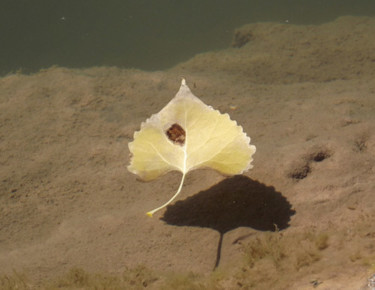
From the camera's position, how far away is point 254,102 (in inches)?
150

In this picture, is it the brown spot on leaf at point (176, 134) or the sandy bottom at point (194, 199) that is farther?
the brown spot on leaf at point (176, 134)

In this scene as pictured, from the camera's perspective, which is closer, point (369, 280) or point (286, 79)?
point (369, 280)

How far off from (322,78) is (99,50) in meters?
9.49

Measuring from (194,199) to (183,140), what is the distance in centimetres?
45

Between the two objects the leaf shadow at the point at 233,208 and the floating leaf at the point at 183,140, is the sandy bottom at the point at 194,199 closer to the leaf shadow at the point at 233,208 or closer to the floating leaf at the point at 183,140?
the leaf shadow at the point at 233,208

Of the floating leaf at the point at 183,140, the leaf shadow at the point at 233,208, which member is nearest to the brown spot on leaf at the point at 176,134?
the floating leaf at the point at 183,140

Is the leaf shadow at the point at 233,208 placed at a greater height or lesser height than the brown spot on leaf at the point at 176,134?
lesser

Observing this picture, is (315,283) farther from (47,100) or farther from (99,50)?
(99,50)

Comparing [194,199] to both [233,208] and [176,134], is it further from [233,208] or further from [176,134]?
[176,134]

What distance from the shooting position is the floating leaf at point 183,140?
2.23 metres

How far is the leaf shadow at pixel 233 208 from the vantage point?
225cm

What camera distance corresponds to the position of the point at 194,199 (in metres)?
2.48


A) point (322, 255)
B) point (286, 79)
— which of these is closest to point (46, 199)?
point (322, 255)

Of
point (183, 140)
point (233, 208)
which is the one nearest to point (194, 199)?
point (233, 208)
